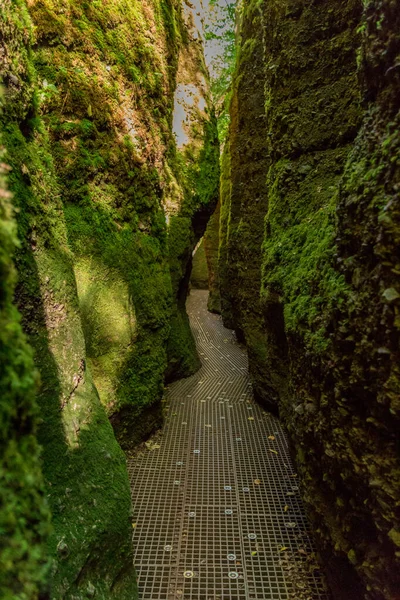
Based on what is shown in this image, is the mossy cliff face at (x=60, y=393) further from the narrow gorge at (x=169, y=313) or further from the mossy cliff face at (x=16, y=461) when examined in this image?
the mossy cliff face at (x=16, y=461)

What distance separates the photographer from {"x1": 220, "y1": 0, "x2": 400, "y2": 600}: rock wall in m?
2.30

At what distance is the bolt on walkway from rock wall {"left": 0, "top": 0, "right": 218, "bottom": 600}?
627 millimetres

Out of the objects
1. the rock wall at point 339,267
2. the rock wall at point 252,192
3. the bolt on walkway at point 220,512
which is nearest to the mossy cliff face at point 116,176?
the bolt on walkway at point 220,512

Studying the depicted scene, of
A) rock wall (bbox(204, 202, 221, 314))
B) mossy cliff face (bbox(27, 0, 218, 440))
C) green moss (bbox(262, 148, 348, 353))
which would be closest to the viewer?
green moss (bbox(262, 148, 348, 353))

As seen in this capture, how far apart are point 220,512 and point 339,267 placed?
3.51m

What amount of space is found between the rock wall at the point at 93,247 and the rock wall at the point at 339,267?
1.91 m

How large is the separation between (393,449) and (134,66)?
7.01 m

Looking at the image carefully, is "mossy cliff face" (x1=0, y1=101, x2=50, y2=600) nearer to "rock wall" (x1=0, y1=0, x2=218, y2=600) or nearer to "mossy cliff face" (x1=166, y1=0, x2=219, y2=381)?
"rock wall" (x1=0, y1=0, x2=218, y2=600)

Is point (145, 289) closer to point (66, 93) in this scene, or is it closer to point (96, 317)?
point (96, 317)

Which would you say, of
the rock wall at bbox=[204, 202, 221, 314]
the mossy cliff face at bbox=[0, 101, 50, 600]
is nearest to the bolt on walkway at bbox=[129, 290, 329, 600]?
the mossy cliff face at bbox=[0, 101, 50, 600]

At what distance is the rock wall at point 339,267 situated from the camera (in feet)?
7.54

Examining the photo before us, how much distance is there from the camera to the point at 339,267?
9.43 feet

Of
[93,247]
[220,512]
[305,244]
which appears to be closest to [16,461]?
[305,244]

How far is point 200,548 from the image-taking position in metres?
4.13
